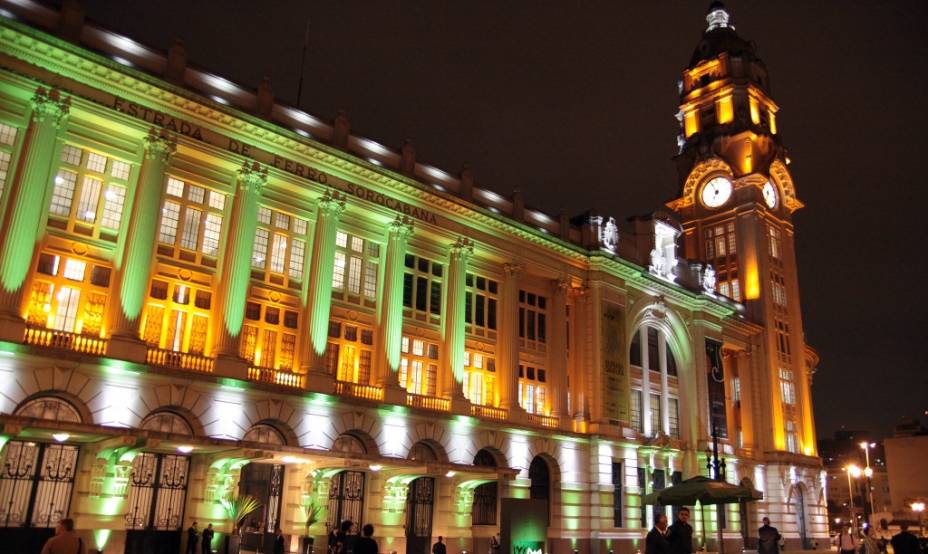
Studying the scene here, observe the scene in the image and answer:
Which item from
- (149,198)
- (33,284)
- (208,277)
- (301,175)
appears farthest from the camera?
(301,175)

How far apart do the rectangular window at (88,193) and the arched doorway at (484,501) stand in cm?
2008

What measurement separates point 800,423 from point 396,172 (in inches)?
1709

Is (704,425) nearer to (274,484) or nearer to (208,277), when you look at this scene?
(274,484)

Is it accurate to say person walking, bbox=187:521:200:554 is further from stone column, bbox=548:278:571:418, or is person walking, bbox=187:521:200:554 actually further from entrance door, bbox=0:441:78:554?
stone column, bbox=548:278:571:418

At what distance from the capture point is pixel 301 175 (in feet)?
110

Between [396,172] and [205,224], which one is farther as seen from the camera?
[396,172]

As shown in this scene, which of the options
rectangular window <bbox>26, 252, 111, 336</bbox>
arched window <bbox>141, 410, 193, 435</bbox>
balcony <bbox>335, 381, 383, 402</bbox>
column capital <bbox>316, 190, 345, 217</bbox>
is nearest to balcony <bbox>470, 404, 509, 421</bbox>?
balcony <bbox>335, 381, 383, 402</bbox>

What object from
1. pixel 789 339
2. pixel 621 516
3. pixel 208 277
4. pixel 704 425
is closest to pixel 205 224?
pixel 208 277

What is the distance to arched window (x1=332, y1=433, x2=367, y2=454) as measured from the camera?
3244 centimetres

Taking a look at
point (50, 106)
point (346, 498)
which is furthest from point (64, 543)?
point (346, 498)

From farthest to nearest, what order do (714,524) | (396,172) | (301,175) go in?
(714,524)
(396,172)
(301,175)

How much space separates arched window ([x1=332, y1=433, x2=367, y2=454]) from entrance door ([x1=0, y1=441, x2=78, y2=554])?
1027 centimetres

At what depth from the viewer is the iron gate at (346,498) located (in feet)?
106

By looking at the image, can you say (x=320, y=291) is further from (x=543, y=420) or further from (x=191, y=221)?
(x=543, y=420)
